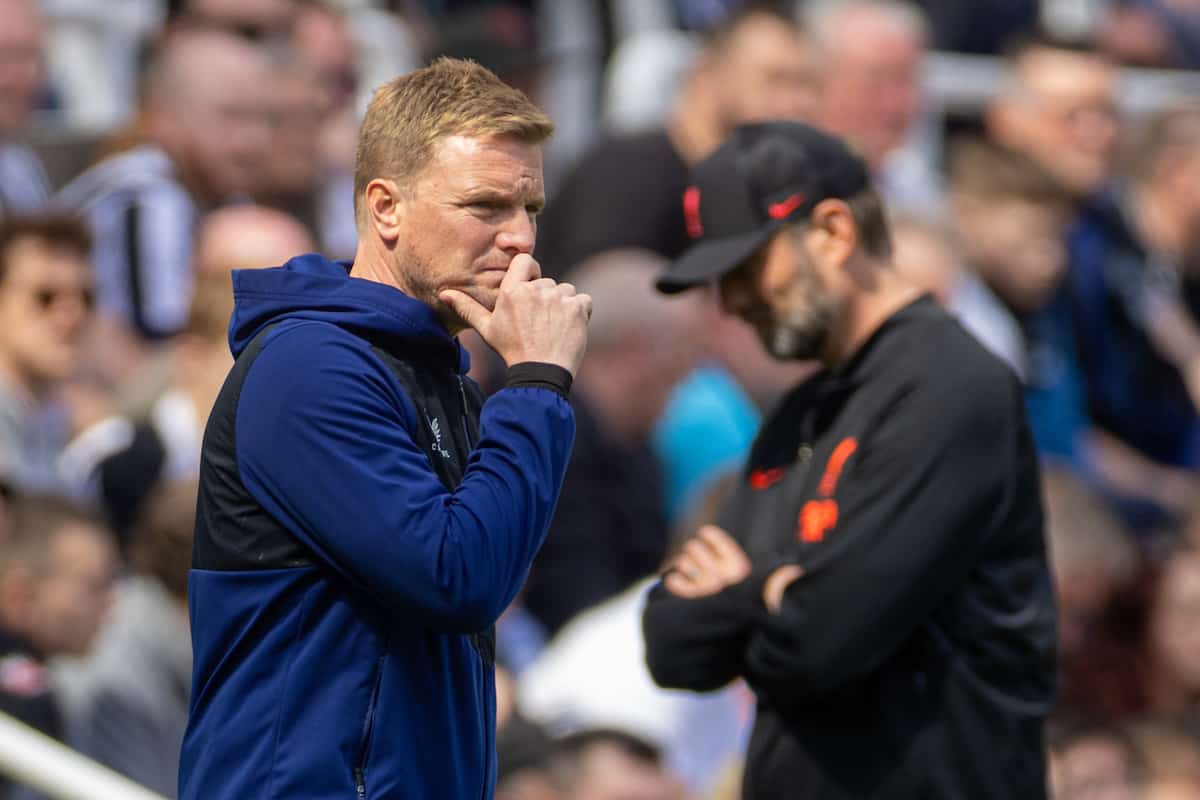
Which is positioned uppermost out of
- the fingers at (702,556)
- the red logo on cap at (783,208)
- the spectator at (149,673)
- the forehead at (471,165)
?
the forehead at (471,165)

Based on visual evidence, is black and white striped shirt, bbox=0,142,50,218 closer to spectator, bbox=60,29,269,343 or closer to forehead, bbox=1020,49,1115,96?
spectator, bbox=60,29,269,343

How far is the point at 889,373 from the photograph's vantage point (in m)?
3.81

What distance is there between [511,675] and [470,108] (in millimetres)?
3284

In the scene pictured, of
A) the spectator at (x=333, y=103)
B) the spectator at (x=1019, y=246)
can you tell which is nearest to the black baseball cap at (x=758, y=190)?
the spectator at (x=333, y=103)

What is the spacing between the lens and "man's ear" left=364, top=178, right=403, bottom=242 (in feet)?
9.25

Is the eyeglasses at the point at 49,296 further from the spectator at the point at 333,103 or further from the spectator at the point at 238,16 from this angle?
the spectator at the point at 238,16

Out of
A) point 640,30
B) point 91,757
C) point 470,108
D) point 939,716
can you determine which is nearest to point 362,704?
point 470,108

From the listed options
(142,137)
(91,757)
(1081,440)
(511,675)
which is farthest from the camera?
(1081,440)

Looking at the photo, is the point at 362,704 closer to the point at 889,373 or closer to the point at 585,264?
the point at 889,373

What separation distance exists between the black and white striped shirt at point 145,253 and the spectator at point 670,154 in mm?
1355

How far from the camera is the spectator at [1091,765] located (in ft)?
19.3

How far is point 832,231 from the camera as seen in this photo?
3.96m

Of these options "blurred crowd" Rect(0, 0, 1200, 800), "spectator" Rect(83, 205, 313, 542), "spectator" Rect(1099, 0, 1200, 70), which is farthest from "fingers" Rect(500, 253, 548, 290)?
"spectator" Rect(1099, 0, 1200, 70)

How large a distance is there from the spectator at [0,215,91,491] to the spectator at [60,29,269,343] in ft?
2.13
